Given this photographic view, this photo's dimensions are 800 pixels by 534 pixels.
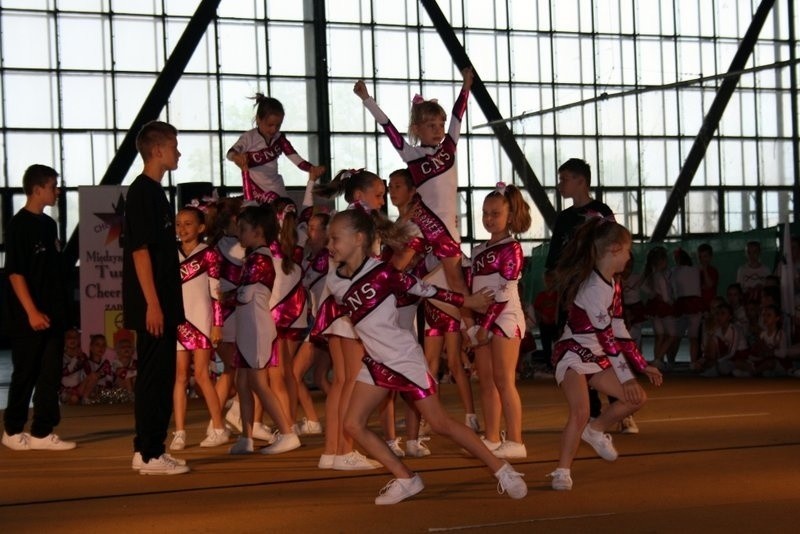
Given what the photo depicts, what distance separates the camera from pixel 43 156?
29.9 metres

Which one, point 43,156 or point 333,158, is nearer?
point 43,156

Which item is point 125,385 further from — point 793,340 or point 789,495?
point 789,495

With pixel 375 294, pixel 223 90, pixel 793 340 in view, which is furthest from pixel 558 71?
pixel 375 294

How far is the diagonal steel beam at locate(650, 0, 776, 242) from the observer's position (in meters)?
27.0

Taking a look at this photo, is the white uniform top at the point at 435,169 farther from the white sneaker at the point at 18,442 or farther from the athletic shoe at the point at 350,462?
the white sneaker at the point at 18,442

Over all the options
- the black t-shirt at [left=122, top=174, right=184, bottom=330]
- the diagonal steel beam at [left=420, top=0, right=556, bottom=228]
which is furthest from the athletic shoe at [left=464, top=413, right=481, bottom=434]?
the diagonal steel beam at [left=420, top=0, right=556, bottom=228]

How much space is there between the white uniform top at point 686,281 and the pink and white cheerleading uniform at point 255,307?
29.3 feet

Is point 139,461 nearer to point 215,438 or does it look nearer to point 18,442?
point 215,438

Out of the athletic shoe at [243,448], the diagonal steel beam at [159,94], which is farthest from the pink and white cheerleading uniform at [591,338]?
the diagonal steel beam at [159,94]

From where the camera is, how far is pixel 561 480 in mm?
6184

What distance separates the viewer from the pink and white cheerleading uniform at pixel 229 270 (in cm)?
873

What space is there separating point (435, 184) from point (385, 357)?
6.92ft

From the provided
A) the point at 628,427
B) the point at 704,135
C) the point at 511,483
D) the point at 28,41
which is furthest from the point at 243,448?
the point at 704,135

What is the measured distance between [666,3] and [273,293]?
1151 inches
